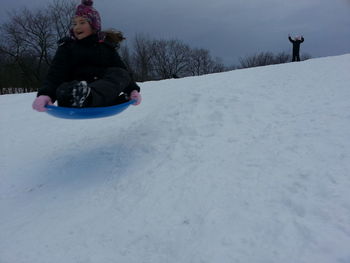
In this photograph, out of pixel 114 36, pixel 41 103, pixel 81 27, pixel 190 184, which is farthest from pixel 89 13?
pixel 190 184

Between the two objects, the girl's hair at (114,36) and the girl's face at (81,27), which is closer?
the girl's face at (81,27)

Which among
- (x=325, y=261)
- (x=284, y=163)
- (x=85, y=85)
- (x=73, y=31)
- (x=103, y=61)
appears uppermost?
(x=73, y=31)

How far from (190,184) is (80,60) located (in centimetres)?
203

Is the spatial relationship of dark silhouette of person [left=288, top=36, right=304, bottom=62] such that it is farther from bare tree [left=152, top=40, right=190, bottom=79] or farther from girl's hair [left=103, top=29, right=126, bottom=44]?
bare tree [left=152, top=40, right=190, bottom=79]

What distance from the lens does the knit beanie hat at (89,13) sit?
3.43 meters

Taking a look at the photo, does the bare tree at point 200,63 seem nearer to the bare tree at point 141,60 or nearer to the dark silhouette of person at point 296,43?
the bare tree at point 141,60

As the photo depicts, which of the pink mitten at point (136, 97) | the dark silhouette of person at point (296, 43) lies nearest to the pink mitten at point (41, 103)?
the pink mitten at point (136, 97)

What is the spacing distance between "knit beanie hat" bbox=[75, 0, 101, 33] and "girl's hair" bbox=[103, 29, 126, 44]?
136 millimetres

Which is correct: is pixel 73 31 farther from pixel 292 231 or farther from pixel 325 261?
pixel 325 261

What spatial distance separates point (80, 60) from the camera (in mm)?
3457

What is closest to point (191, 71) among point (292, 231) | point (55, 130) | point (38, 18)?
point (38, 18)

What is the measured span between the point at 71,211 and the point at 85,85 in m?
1.26

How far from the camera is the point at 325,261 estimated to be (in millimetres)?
1848

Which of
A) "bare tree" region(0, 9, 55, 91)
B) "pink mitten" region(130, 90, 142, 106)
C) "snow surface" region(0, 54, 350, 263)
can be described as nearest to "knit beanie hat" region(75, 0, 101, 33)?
"pink mitten" region(130, 90, 142, 106)
